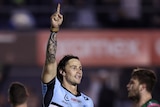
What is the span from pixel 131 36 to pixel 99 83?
1181 millimetres

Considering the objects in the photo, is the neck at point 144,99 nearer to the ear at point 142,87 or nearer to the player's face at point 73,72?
the ear at point 142,87

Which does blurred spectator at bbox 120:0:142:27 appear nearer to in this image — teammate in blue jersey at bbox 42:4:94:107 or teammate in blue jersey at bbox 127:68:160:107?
teammate in blue jersey at bbox 127:68:160:107

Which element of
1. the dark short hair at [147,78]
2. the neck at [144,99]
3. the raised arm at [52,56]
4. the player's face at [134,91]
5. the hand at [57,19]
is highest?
the hand at [57,19]

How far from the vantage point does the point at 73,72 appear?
804cm

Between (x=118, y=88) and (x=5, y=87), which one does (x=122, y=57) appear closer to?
(x=118, y=88)

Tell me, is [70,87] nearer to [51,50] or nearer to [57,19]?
[51,50]

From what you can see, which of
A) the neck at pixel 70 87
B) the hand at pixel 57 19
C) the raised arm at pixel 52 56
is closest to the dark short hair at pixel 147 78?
the neck at pixel 70 87

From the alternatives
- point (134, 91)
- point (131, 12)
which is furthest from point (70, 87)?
point (131, 12)

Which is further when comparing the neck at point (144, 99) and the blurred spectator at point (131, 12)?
the blurred spectator at point (131, 12)

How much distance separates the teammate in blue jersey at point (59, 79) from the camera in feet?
25.5

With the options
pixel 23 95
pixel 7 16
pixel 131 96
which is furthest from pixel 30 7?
pixel 131 96

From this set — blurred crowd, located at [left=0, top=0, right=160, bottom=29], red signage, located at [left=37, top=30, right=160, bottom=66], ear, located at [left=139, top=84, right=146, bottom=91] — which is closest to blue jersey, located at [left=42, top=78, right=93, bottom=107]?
ear, located at [left=139, top=84, right=146, bottom=91]

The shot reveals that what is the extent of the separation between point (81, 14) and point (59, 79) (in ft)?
21.9

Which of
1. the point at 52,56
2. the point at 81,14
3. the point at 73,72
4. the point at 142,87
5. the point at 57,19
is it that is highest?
the point at 57,19
